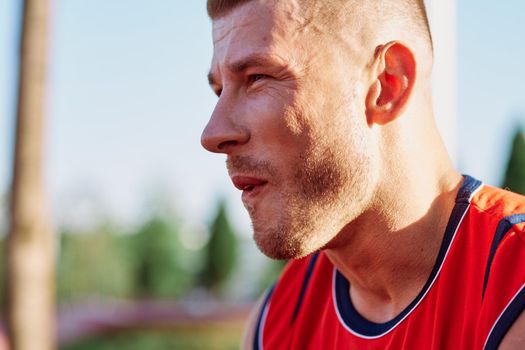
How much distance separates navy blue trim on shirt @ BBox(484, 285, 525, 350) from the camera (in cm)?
176

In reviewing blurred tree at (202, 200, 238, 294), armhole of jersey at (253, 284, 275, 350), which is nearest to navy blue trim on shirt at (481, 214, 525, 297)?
armhole of jersey at (253, 284, 275, 350)

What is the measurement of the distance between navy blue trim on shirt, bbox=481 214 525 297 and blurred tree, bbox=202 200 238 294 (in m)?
32.5

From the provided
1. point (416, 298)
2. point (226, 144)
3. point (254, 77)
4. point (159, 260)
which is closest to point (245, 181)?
point (226, 144)

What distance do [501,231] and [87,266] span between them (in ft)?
110

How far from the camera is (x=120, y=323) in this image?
23797 mm

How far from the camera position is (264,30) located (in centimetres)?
221

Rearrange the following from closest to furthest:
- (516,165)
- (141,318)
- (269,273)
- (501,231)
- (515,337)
A: (515,337) < (501,231) < (516,165) < (141,318) < (269,273)

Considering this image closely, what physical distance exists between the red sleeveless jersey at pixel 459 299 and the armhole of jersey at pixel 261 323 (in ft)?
0.24

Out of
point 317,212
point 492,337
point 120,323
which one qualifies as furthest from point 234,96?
point 120,323

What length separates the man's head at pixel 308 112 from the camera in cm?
216

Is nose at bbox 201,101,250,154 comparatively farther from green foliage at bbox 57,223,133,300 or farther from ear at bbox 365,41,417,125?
green foliage at bbox 57,223,133,300

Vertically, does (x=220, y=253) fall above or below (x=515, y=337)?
below

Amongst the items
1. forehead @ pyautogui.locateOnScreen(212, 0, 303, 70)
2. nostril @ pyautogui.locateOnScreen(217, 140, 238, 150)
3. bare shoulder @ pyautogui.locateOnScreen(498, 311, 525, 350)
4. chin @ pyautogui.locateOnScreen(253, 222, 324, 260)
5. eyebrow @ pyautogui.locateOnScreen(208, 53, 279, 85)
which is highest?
forehead @ pyautogui.locateOnScreen(212, 0, 303, 70)

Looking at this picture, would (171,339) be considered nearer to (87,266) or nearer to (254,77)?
(87,266)
